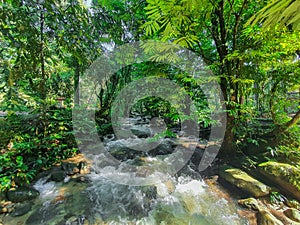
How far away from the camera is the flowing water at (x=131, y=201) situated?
2555 mm

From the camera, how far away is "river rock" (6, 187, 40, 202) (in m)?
2.70

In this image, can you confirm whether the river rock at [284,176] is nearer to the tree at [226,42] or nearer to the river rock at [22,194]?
the tree at [226,42]

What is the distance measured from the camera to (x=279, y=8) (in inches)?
23.2

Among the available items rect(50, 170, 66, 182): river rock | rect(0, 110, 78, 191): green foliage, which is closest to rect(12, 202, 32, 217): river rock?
rect(0, 110, 78, 191): green foliage

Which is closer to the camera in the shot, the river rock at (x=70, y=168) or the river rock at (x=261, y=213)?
the river rock at (x=261, y=213)

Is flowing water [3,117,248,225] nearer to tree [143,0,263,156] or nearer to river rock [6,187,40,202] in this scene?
river rock [6,187,40,202]

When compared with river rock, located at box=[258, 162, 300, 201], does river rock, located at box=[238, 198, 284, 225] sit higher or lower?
lower

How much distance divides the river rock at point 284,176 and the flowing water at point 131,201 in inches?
42.7

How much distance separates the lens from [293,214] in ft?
8.18

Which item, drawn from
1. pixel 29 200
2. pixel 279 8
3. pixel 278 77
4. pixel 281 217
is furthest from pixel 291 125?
pixel 29 200

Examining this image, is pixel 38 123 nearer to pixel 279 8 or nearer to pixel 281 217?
pixel 279 8

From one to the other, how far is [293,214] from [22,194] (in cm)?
508

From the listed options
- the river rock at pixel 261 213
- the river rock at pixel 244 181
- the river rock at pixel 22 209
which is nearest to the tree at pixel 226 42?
the river rock at pixel 244 181

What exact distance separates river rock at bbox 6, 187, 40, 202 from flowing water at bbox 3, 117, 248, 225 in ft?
0.41
